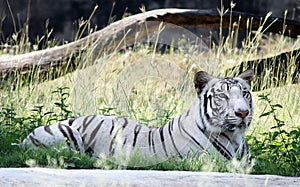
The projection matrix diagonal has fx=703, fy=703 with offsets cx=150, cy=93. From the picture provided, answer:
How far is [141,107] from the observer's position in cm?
736

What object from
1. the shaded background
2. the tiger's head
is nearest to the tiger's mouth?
the tiger's head

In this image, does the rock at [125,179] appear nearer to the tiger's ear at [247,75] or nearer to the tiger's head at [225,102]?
the tiger's head at [225,102]

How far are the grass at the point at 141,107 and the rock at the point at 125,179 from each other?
84 cm

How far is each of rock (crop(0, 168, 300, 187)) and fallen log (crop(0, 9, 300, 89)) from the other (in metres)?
3.42

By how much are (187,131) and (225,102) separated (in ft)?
1.24

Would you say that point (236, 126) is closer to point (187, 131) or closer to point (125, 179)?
point (187, 131)

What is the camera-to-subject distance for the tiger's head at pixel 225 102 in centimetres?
526

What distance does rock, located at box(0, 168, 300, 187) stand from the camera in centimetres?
370

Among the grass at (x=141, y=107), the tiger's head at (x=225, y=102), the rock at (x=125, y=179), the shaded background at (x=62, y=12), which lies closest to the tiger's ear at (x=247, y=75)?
the tiger's head at (x=225, y=102)

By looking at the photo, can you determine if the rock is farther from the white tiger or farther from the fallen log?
the fallen log

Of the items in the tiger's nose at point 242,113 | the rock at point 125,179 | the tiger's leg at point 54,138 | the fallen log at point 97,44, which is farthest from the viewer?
the fallen log at point 97,44

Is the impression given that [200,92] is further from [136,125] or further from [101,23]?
[101,23]

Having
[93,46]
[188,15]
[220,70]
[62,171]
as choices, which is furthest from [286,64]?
[62,171]

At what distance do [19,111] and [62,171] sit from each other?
323 cm
